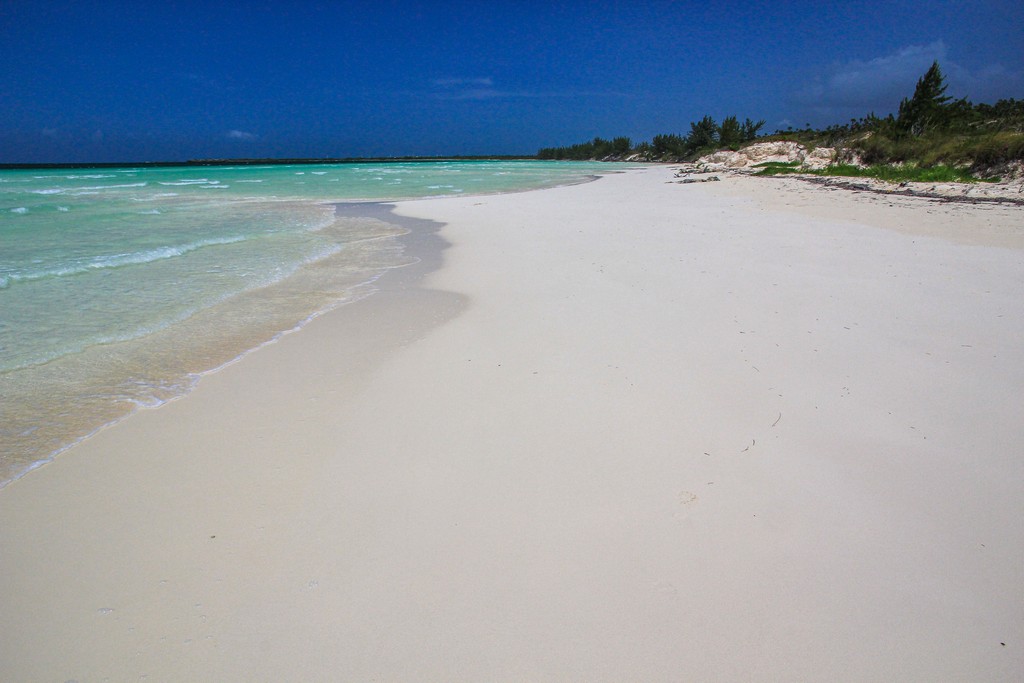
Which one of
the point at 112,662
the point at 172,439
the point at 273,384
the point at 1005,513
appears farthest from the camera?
the point at 273,384

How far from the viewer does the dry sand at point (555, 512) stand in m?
1.62

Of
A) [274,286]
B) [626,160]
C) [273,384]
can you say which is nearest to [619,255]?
[274,286]

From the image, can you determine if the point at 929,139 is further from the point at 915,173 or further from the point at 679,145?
the point at 679,145

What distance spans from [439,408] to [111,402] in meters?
2.20

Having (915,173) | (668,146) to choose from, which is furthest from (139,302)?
(668,146)

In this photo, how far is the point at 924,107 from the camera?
88.9 ft

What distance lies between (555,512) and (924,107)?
36458mm

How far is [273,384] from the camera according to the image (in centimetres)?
345

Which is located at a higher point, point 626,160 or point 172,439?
point 626,160

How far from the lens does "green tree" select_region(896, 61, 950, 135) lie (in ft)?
86.5

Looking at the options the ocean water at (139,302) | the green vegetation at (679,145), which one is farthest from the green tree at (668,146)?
the ocean water at (139,302)

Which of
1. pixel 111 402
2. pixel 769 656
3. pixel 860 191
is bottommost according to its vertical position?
pixel 769 656

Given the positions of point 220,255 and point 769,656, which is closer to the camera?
point 769,656

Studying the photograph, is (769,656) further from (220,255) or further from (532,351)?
(220,255)
